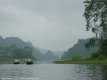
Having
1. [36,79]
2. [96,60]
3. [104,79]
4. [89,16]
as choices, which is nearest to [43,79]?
[36,79]

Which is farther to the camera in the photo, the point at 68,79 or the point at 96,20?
the point at 96,20

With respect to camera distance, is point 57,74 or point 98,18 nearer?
point 57,74

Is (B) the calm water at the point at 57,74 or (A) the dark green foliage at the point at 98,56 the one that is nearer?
(B) the calm water at the point at 57,74

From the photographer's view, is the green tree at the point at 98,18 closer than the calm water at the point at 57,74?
No

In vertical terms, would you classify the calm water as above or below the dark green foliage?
below

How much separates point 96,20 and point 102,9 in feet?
15.3

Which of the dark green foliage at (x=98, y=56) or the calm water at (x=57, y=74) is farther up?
the dark green foliage at (x=98, y=56)

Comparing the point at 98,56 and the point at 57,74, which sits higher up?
the point at 98,56

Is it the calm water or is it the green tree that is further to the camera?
the green tree

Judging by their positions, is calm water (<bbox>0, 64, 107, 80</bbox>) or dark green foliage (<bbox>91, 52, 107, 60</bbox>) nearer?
calm water (<bbox>0, 64, 107, 80</bbox>)

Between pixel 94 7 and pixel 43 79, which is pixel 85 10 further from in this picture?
pixel 43 79

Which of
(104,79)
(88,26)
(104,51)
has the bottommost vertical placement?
(104,79)

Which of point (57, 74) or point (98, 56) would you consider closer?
point (57, 74)

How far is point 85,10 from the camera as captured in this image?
431 ft
